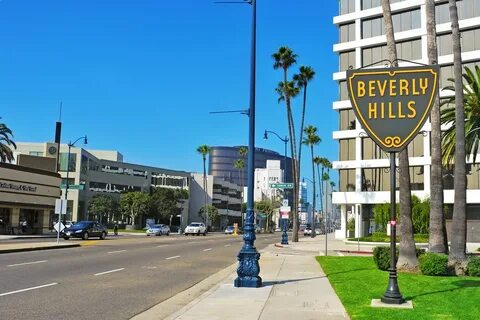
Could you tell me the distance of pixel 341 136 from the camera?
7006 centimetres

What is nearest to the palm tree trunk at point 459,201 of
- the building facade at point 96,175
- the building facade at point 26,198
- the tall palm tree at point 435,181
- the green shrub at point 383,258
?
the tall palm tree at point 435,181

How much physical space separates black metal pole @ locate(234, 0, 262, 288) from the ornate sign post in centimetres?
353

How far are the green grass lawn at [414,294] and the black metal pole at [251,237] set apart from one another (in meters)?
2.16

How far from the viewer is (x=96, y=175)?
343ft

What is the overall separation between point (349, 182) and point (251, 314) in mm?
61339

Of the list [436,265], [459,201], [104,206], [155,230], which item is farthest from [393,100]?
[104,206]

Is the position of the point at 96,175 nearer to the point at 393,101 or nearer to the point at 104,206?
the point at 104,206

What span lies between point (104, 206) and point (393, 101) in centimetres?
8793

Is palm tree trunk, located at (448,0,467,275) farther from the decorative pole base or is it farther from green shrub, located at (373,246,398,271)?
the decorative pole base

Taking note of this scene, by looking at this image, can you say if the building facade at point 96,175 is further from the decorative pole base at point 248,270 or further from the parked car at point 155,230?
the decorative pole base at point 248,270

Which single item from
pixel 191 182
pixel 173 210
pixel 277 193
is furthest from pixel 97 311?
pixel 277 193

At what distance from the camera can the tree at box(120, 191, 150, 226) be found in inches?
3875

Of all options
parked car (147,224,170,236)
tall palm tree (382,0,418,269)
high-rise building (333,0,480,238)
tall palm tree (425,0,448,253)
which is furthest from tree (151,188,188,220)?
tall palm tree (382,0,418,269)

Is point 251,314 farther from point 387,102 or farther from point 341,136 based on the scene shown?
point 341,136
